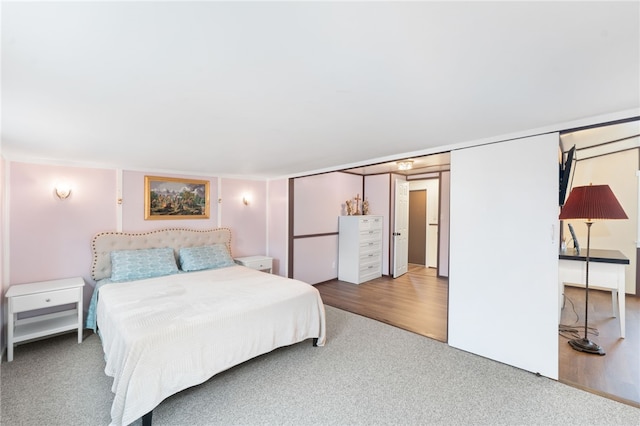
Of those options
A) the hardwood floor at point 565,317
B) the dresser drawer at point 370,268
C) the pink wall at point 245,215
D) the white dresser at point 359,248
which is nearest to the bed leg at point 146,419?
the hardwood floor at point 565,317

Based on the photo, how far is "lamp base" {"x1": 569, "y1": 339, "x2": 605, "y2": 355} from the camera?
2.75 meters

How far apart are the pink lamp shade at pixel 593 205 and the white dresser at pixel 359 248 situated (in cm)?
320

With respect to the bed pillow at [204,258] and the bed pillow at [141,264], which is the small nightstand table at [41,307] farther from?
the bed pillow at [204,258]

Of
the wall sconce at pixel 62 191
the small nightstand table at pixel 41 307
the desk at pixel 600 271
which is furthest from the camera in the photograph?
the wall sconce at pixel 62 191

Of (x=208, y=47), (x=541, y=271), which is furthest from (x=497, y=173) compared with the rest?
(x=208, y=47)

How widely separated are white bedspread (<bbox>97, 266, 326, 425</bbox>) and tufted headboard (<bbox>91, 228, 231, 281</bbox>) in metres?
0.66

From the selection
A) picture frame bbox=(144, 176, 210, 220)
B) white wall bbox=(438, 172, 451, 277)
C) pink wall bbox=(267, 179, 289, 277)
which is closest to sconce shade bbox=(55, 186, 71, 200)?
picture frame bbox=(144, 176, 210, 220)

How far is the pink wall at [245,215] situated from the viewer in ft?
15.6

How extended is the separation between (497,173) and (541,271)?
896mm

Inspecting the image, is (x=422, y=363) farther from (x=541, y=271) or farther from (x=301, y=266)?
(x=301, y=266)

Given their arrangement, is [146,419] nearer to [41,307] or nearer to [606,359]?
[41,307]

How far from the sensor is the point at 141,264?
11.4 feet

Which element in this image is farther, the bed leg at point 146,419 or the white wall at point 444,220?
the white wall at point 444,220

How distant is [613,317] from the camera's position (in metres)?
3.61
